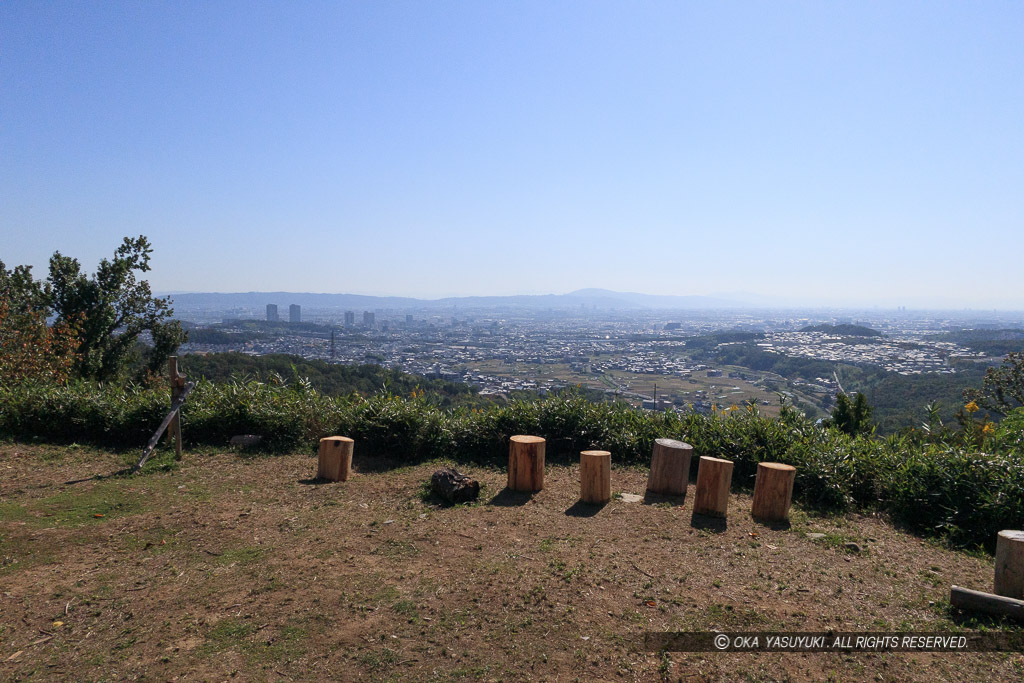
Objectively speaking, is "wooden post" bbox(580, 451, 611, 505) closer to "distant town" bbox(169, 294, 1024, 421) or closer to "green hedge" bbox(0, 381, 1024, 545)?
"green hedge" bbox(0, 381, 1024, 545)

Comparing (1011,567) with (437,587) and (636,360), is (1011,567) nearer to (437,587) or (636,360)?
(437,587)

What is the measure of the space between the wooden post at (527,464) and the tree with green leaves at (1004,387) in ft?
33.1

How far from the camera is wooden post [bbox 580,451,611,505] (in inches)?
262

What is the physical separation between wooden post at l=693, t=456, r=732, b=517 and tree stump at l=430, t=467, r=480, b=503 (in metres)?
2.64

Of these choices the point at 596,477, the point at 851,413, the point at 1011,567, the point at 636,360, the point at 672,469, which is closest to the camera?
the point at 1011,567

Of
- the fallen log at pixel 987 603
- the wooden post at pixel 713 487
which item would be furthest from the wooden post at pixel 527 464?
the fallen log at pixel 987 603

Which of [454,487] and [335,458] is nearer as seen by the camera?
[454,487]

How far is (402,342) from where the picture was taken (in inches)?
2397

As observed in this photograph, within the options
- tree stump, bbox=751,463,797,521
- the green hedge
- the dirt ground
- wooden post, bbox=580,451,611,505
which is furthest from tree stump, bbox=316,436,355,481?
tree stump, bbox=751,463,797,521

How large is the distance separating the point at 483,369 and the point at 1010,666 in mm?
32362

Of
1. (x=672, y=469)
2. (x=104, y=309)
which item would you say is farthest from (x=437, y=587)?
(x=104, y=309)

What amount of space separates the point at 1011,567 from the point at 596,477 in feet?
12.2

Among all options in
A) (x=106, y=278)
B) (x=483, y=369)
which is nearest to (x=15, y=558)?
(x=106, y=278)

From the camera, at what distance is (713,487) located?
618 centimetres
